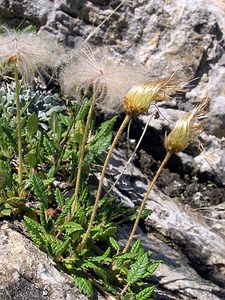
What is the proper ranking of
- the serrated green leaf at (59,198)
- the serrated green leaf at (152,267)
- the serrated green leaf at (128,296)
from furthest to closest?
the serrated green leaf at (59,198) < the serrated green leaf at (152,267) < the serrated green leaf at (128,296)

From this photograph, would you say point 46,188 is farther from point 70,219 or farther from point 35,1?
point 35,1

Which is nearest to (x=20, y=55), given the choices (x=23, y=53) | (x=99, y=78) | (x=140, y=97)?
(x=23, y=53)

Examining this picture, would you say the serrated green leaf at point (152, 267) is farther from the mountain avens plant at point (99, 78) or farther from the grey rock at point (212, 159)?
the grey rock at point (212, 159)

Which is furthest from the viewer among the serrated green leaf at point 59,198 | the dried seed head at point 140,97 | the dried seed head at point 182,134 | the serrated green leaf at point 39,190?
the serrated green leaf at point 59,198

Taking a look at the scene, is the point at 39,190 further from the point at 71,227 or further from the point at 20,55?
the point at 20,55

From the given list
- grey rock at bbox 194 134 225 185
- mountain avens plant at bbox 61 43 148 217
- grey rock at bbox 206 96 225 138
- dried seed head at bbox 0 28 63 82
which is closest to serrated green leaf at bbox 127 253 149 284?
mountain avens plant at bbox 61 43 148 217

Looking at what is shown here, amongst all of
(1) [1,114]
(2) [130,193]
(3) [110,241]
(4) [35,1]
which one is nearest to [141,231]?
(2) [130,193]

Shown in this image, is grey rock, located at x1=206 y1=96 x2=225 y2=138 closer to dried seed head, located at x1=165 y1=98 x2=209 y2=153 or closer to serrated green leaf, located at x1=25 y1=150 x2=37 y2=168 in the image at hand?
serrated green leaf, located at x1=25 y1=150 x2=37 y2=168

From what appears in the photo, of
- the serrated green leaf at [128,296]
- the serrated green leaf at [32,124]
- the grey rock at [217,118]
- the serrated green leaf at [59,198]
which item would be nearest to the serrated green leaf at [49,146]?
the serrated green leaf at [32,124]
